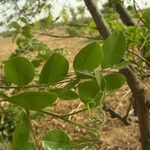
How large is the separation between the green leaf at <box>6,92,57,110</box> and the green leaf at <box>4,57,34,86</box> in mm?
32

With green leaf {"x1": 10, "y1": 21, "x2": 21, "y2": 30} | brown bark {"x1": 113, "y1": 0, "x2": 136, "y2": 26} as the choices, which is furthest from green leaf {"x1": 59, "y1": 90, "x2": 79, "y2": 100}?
brown bark {"x1": 113, "y1": 0, "x2": 136, "y2": 26}

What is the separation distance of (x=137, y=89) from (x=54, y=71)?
2.57ft

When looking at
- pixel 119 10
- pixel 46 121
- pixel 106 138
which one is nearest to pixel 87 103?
pixel 119 10

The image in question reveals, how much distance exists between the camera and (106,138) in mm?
3186

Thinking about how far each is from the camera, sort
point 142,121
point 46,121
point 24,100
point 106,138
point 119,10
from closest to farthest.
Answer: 1. point 24,100
2. point 142,121
3. point 119,10
4. point 106,138
5. point 46,121

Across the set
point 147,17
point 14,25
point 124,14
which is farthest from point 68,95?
point 124,14

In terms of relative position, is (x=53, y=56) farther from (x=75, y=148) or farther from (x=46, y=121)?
(x=46, y=121)

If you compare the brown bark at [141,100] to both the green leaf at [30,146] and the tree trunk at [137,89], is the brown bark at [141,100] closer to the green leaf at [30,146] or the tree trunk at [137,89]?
the tree trunk at [137,89]

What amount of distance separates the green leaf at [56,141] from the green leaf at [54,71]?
0.15ft

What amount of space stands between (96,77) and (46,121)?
12.4 feet

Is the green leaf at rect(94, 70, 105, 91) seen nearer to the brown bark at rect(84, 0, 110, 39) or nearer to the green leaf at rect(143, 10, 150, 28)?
the green leaf at rect(143, 10, 150, 28)

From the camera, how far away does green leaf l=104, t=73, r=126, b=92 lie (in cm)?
39

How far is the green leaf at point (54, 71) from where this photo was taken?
1.15ft

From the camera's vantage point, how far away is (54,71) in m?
0.35
